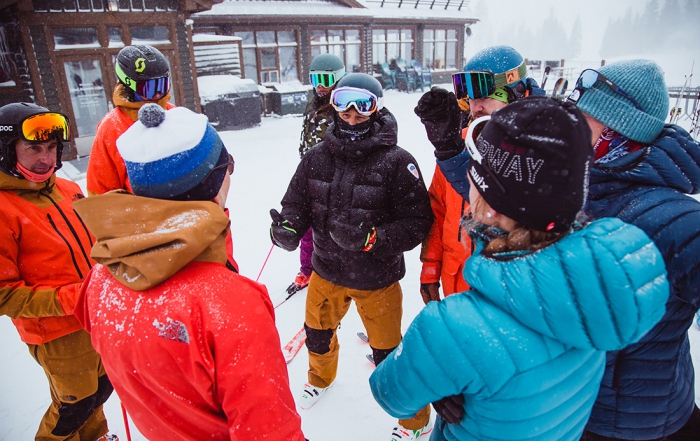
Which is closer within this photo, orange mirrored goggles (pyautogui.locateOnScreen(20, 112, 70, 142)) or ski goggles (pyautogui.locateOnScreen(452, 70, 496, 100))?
orange mirrored goggles (pyautogui.locateOnScreen(20, 112, 70, 142))

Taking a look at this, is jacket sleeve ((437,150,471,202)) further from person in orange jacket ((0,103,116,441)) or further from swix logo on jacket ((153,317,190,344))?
person in orange jacket ((0,103,116,441))

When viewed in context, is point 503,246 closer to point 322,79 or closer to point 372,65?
point 322,79

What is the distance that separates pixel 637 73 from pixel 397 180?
1204mm

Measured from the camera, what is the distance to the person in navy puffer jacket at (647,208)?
130 centimetres

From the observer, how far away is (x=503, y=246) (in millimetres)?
1048

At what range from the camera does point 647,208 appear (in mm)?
1328

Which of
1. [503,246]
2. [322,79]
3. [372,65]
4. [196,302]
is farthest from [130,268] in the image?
[372,65]

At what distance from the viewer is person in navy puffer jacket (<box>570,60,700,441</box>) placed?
130 cm

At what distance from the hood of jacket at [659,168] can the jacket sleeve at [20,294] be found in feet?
8.14

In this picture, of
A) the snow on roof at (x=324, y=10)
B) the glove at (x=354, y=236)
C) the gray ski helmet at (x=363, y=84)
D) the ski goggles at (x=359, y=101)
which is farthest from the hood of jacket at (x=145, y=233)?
the snow on roof at (x=324, y=10)

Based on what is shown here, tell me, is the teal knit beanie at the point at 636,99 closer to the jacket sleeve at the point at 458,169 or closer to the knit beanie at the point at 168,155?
the jacket sleeve at the point at 458,169

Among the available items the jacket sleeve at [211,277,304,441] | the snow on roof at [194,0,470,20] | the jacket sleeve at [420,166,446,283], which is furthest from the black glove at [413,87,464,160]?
the snow on roof at [194,0,470,20]

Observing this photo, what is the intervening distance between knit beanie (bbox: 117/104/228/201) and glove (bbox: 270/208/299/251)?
115 cm

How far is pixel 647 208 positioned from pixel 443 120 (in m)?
0.87
